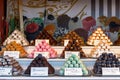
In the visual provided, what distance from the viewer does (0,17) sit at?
388 cm

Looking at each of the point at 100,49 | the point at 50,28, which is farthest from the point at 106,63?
the point at 50,28

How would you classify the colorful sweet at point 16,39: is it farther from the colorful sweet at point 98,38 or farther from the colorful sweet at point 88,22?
the colorful sweet at point 88,22

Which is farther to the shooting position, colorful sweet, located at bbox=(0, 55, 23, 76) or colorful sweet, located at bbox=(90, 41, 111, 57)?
colorful sweet, located at bbox=(90, 41, 111, 57)

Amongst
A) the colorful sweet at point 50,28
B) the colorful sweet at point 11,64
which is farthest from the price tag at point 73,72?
the colorful sweet at point 50,28

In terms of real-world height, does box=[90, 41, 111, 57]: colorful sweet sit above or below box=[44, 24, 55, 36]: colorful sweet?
below

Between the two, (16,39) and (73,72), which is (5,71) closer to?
(73,72)

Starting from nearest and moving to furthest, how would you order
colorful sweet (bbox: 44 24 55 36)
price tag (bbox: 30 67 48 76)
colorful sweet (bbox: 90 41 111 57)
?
price tag (bbox: 30 67 48 76), colorful sweet (bbox: 90 41 111 57), colorful sweet (bbox: 44 24 55 36)

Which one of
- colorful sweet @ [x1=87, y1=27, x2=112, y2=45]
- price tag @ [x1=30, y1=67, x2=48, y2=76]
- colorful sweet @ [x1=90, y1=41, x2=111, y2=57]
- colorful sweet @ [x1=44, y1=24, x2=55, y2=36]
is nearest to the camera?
price tag @ [x1=30, y1=67, x2=48, y2=76]

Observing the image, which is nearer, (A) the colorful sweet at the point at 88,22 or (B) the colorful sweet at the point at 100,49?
(B) the colorful sweet at the point at 100,49

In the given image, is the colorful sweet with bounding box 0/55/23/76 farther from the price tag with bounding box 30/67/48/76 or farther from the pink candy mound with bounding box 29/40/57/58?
the pink candy mound with bounding box 29/40/57/58

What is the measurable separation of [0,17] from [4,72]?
6.53ft

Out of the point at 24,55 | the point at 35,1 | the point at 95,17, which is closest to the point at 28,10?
the point at 35,1

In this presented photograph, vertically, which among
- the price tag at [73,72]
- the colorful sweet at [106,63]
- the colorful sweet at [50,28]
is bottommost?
the price tag at [73,72]

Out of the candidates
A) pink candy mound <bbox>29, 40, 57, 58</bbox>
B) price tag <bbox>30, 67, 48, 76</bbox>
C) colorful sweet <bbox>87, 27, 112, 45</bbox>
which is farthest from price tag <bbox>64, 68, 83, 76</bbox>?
colorful sweet <bbox>87, 27, 112, 45</bbox>
